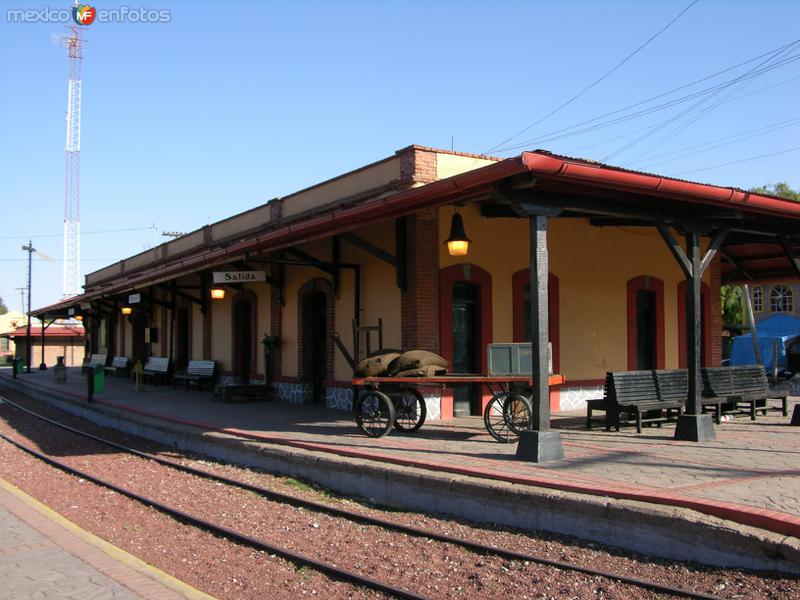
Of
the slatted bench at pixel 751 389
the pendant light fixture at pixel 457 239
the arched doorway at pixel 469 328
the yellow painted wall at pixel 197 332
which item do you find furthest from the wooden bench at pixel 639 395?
the yellow painted wall at pixel 197 332

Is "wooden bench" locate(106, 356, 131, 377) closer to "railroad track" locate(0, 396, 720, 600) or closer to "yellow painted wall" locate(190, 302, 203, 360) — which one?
"yellow painted wall" locate(190, 302, 203, 360)

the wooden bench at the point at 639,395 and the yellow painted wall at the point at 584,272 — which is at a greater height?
the yellow painted wall at the point at 584,272

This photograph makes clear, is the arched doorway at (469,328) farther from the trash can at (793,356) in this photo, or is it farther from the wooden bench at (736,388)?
the trash can at (793,356)

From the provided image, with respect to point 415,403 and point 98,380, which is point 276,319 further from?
point 415,403

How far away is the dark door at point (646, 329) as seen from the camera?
1539 cm

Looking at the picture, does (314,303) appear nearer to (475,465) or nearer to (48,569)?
(475,465)

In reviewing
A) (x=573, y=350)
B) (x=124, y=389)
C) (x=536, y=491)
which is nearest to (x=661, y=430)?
(x=573, y=350)

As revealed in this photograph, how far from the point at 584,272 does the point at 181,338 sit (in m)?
15.2

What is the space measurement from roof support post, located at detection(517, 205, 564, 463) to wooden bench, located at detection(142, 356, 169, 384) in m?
18.2

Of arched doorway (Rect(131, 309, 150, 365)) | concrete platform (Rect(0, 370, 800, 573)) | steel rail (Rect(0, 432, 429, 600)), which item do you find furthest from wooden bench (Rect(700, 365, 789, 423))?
arched doorway (Rect(131, 309, 150, 365))

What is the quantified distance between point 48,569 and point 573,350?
10.4m

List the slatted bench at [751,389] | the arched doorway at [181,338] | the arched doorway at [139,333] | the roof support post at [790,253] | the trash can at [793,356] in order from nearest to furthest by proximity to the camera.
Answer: the roof support post at [790,253]
the slatted bench at [751,389]
the trash can at [793,356]
the arched doorway at [181,338]
the arched doorway at [139,333]

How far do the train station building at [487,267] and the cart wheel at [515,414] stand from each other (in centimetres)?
130

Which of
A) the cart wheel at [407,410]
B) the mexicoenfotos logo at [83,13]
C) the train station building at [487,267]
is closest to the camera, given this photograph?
the train station building at [487,267]
